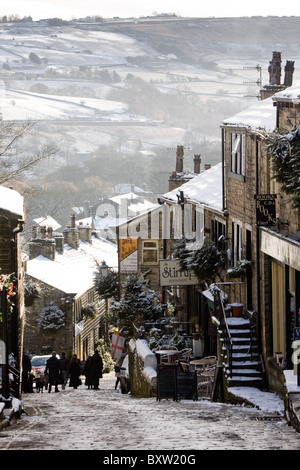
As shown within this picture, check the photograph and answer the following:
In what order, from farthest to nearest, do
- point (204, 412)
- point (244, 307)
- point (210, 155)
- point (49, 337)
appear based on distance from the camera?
point (210, 155)
point (49, 337)
point (244, 307)
point (204, 412)

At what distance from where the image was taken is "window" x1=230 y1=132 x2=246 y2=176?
23.7 m

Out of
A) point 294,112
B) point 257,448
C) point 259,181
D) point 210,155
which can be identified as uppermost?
point 294,112

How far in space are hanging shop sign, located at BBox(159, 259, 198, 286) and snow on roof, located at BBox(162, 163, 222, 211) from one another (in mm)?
2150

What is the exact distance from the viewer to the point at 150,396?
23453 millimetres

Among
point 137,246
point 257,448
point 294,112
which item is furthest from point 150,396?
point 137,246

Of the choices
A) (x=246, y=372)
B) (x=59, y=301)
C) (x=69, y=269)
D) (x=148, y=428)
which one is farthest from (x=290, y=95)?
(x=69, y=269)

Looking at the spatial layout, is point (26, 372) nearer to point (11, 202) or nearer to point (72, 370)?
point (72, 370)

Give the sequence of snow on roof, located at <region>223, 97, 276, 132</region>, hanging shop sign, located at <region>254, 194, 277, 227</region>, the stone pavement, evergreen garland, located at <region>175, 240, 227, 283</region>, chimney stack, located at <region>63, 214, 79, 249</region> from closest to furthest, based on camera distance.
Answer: the stone pavement
hanging shop sign, located at <region>254, 194, 277, 227</region>
snow on roof, located at <region>223, 97, 276, 132</region>
evergreen garland, located at <region>175, 240, 227, 283</region>
chimney stack, located at <region>63, 214, 79, 249</region>

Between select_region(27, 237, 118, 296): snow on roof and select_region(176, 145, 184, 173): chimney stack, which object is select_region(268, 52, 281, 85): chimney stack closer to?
select_region(176, 145, 184, 173): chimney stack

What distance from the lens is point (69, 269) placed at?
55531 mm

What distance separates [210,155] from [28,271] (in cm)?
12956

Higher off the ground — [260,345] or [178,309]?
[260,345]

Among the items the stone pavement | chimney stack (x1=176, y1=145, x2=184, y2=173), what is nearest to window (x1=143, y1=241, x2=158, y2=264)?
chimney stack (x1=176, y1=145, x2=184, y2=173)

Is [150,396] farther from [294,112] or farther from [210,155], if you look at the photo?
[210,155]
